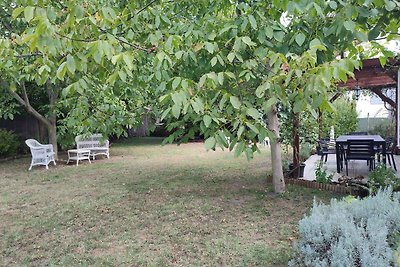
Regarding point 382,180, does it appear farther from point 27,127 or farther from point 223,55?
point 27,127

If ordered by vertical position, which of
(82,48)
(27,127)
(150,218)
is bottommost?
(150,218)

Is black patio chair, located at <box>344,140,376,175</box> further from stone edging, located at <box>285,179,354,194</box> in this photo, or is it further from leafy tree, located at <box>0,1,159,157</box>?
leafy tree, located at <box>0,1,159,157</box>

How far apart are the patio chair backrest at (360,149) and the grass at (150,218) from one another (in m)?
1.47

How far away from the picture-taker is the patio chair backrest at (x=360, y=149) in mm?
5879

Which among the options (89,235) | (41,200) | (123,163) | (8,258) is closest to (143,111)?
(89,235)

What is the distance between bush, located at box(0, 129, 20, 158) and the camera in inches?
378

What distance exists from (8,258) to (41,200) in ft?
6.98

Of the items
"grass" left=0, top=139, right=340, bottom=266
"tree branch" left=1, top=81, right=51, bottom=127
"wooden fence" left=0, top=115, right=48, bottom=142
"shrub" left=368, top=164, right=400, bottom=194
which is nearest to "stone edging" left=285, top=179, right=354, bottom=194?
"grass" left=0, top=139, right=340, bottom=266

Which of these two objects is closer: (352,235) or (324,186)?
(352,235)

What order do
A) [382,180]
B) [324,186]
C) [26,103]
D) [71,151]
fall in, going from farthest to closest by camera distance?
[71,151], [26,103], [324,186], [382,180]

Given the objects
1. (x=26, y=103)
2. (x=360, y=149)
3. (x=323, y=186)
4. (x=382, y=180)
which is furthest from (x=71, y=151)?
(x=382, y=180)

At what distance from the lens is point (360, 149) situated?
5.94 metres

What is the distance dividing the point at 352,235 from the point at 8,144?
10.1m

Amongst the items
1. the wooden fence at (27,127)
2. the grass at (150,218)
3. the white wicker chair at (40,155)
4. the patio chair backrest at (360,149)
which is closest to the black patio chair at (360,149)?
the patio chair backrest at (360,149)
